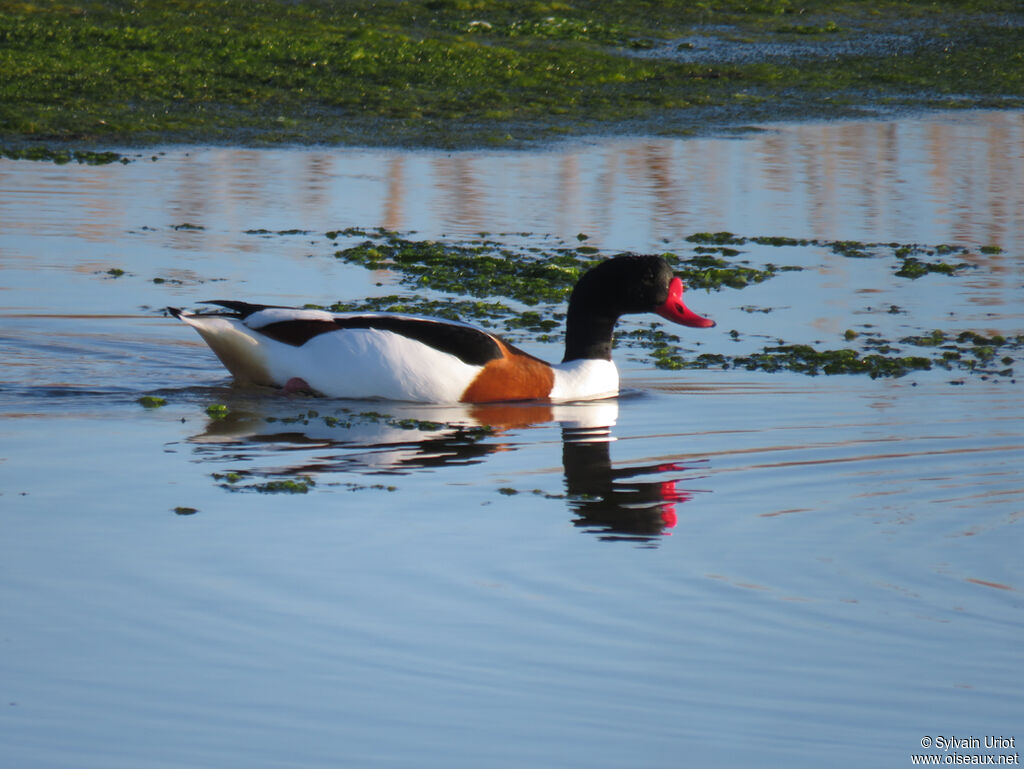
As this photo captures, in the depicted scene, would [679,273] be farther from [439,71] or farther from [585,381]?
[439,71]

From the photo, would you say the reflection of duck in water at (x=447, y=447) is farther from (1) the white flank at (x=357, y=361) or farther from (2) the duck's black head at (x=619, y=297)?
(2) the duck's black head at (x=619, y=297)

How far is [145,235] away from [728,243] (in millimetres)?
4161

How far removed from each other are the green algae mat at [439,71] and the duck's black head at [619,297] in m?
7.57

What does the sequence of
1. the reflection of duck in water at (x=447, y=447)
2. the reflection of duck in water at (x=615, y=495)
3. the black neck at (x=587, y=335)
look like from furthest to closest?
1. the black neck at (x=587, y=335)
2. the reflection of duck in water at (x=447, y=447)
3. the reflection of duck in water at (x=615, y=495)

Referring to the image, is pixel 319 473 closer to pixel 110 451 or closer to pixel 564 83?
pixel 110 451

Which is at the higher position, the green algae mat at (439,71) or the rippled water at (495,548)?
the green algae mat at (439,71)

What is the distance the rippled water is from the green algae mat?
6575mm

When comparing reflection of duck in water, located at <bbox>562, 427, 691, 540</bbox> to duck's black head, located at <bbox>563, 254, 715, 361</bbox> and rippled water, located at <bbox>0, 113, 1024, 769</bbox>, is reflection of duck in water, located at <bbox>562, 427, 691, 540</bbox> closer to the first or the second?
rippled water, located at <bbox>0, 113, 1024, 769</bbox>

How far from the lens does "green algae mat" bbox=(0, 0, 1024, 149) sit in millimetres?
17531

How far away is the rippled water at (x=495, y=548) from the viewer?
423 centimetres

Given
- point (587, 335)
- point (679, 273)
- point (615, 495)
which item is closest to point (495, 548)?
point (615, 495)

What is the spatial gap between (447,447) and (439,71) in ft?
45.5

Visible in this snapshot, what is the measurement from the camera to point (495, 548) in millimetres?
5594

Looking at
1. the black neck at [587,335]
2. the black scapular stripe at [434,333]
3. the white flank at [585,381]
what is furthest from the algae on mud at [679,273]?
the black scapular stripe at [434,333]
